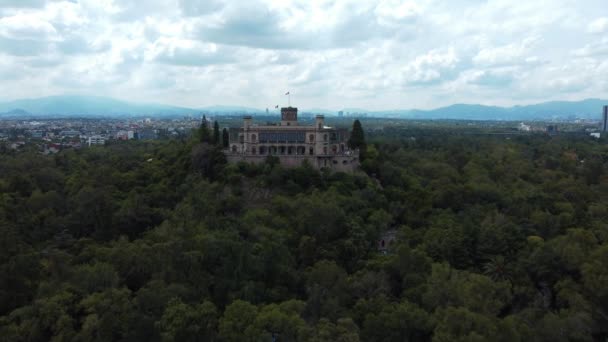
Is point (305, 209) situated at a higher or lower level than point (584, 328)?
higher

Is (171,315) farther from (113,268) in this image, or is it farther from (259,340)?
(113,268)

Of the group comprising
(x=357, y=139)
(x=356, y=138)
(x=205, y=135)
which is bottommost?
(x=357, y=139)

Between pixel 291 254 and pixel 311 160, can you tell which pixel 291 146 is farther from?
pixel 291 254

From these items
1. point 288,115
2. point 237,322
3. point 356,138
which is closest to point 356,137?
point 356,138

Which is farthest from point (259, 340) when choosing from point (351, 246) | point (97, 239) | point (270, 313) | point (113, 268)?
point (97, 239)

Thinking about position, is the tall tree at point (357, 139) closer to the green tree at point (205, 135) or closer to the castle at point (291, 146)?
the castle at point (291, 146)

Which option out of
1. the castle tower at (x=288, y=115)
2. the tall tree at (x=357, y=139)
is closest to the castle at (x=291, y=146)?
the castle tower at (x=288, y=115)

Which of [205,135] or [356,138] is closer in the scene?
[205,135]
